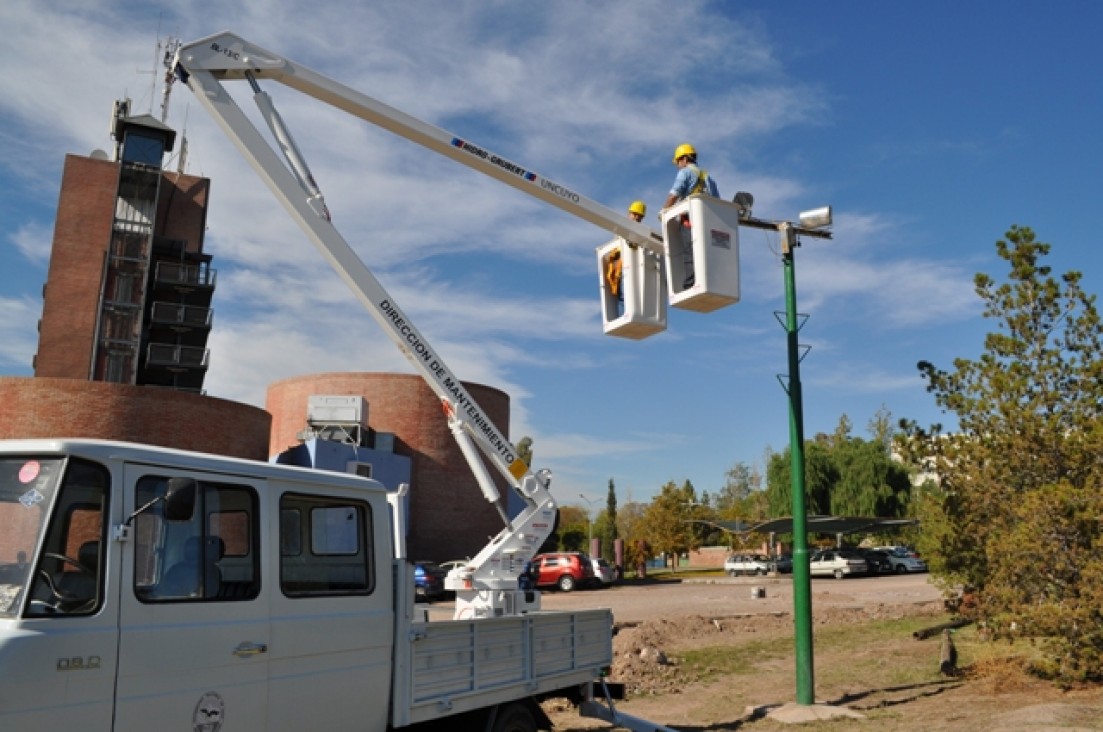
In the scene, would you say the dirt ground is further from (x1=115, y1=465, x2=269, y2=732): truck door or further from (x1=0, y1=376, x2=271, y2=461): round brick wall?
(x1=0, y1=376, x2=271, y2=461): round brick wall

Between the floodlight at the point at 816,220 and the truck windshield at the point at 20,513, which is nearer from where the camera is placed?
the truck windshield at the point at 20,513

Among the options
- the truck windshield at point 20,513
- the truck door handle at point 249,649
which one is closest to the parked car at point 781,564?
the truck door handle at point 249,649

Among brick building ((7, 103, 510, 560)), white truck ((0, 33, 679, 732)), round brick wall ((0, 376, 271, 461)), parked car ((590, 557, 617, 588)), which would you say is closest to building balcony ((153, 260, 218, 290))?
brick building ((7, 103, 510, 560))

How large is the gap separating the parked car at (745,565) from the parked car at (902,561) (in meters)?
6.47

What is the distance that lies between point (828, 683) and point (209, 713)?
10.8m

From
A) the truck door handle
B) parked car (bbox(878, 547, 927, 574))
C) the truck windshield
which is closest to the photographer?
the truck windshield

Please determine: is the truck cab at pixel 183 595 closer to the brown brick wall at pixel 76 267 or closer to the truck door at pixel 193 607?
the truck door at pixel 193 607

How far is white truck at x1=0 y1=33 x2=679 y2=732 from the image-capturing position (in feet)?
14.1

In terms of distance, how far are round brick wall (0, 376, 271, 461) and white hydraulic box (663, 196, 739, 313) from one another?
84.2 ft

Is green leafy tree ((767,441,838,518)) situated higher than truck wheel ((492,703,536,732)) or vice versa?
green leafy tree ((767,441,838,518))

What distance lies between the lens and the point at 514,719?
22.9 ft

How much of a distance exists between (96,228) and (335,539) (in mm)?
45635

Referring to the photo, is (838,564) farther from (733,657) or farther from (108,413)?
(108,413)

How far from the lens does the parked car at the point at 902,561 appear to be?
45.2 metres
